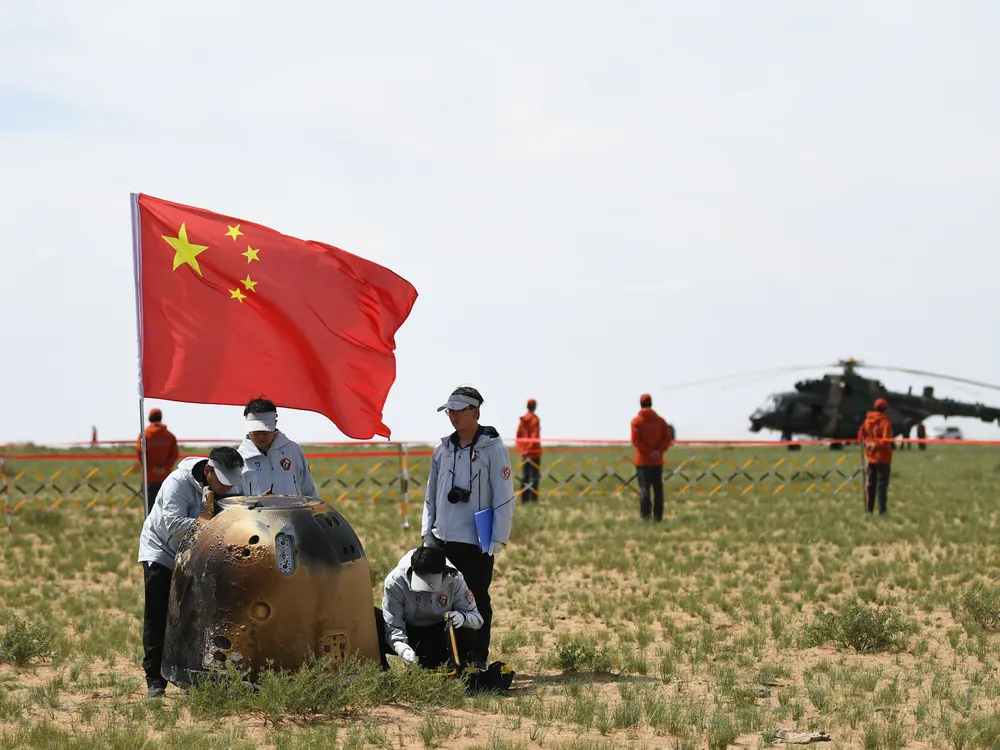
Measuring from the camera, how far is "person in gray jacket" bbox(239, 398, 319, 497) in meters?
8.61

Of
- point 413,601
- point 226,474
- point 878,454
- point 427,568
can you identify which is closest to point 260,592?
point 226,474

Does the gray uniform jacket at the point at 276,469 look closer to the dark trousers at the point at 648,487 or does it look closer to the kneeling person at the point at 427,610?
the kneeling person at the point at 427,610

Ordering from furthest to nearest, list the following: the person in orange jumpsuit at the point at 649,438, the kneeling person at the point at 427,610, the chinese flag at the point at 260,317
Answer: the person in orange jumpsuit at the point at 649,438 < the chinese flag at the point at 260,317 < the kneeling person at the point at 427,610

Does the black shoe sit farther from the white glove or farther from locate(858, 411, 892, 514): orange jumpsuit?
locate(858, 411, 892, 514): orange jumpsuit

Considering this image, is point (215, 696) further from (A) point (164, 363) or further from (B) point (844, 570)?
(B) point (844, 570)

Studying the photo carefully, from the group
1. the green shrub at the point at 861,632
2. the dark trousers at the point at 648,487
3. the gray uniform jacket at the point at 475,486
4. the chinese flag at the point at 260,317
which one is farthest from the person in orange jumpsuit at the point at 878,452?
the gray uniform jacket at the point at 475,486

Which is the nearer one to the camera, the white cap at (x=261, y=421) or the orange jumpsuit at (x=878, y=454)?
the white cap at (x=261, y=421)

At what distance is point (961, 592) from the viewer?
13.3 m

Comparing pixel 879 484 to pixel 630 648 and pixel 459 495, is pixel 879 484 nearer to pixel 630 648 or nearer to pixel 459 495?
pixel 630 648

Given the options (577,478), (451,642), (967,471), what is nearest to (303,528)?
(451,642)

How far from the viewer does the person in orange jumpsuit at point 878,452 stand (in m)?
20.5

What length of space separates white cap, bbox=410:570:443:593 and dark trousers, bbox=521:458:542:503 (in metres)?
15.0

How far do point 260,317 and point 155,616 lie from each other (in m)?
2.67

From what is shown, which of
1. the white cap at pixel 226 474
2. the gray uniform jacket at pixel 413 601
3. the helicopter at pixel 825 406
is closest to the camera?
the white cap at pixel 226 474
